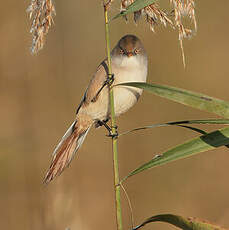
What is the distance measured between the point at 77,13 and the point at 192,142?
8.93ft

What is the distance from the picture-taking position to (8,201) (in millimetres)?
3086

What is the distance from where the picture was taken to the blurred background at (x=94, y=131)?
310 cm

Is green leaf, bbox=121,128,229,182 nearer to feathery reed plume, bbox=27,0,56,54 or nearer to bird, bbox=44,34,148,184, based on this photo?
feathery reed plume, bbox=27,0,56,54

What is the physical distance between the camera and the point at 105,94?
249 cm

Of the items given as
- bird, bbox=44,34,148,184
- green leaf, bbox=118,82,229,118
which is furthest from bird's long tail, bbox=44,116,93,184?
green leaf, bbox=118,82,229,118

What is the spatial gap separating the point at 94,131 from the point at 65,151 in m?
1.32

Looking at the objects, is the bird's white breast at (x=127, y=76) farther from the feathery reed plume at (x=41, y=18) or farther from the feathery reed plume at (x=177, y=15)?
the feathery reed plume at (x=41, y=18)

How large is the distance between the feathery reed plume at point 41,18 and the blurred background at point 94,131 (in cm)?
144

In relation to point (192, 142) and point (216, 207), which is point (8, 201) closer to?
point (216, 207)

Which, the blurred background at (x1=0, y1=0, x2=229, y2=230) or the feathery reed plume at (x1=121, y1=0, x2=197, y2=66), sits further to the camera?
the blurred background at (x1=0, y1=0, x2=229, y2=230)

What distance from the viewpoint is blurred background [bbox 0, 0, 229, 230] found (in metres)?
3.10

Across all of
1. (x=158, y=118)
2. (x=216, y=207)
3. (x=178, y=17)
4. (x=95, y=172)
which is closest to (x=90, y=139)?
(x=95, y=172)

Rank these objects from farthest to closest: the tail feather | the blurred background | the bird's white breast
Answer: the blurred background, the bird's white breast, the tail feather

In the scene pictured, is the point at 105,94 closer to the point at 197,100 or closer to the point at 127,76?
the point at 127,76
